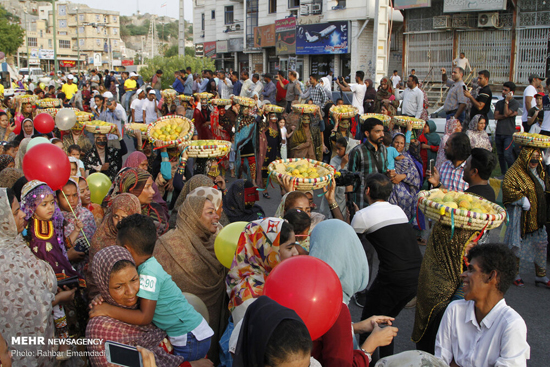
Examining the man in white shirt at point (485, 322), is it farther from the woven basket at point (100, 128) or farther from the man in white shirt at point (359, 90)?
the man in white shirt at point (359, 90)

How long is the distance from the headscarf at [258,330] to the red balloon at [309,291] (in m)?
0.30

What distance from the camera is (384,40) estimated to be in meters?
19.6

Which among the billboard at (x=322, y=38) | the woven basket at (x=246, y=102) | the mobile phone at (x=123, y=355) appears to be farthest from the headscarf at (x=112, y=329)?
the billboard at (x=322, y=38)

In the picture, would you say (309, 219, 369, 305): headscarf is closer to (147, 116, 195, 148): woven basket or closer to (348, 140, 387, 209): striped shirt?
(348, 140, 387, 209): striped shirt

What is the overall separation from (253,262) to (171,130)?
4430 millimetres

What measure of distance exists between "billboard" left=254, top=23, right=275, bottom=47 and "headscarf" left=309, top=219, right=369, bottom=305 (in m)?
31.3

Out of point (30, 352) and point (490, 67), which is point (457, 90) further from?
point (490, 67)

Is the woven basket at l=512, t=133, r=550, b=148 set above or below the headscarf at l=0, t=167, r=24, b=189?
above

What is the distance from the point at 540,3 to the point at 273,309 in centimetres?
2086

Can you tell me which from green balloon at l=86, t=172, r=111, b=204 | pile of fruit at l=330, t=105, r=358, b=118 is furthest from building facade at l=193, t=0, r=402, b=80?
green balloon at l=86, t=172, r=111, b=204

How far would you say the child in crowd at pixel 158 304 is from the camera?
269 centimetres

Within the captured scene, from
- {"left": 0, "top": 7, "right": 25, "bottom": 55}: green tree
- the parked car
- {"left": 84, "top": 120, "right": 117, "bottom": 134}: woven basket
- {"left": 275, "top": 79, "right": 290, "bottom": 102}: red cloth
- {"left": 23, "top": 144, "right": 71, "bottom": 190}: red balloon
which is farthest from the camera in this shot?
{"left": 0, "top": 7, "right": 25, "bottom": 55}: green tree

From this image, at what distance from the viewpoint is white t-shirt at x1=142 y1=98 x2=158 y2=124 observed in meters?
12.3

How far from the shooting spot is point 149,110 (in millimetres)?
12344
